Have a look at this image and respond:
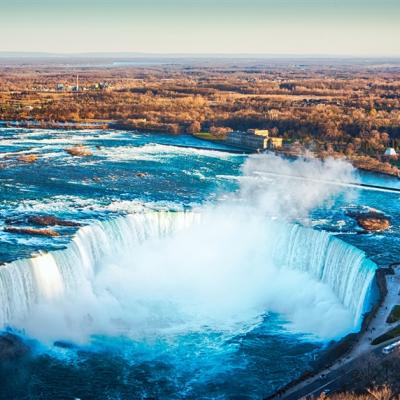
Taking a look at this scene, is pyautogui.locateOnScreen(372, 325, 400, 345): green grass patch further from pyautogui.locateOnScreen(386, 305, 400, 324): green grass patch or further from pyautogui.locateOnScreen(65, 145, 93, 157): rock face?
pyautogui.locateOnScreen(65, 145, 93, 157): rock face

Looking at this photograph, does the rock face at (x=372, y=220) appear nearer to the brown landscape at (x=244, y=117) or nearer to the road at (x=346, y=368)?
the road at (x=346, y=368)

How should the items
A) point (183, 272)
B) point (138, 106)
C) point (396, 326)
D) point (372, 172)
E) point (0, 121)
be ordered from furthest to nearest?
point (138, 106)
point (0, 121)
point (372, 172)
point (183, 272)
point (396, 326)

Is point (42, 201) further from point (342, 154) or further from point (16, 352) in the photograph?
point (342, 154)

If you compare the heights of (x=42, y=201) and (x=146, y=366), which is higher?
(x=42, y=201)

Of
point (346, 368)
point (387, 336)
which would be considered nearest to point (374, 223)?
point (387, 336)

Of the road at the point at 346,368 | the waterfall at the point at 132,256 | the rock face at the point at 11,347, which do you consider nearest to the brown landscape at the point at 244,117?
the waterfall at the point at 132,256

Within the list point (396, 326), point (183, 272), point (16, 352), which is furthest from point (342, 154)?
point (16, 352)
